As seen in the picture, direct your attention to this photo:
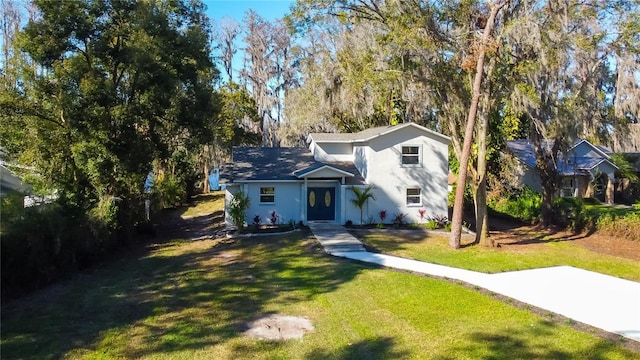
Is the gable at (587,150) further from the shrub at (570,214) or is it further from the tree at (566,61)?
the tree at (566,61)

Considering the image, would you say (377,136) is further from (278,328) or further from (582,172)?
(582,172)

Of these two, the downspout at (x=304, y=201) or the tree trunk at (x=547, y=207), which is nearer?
the downspout at (x=304, y=201)

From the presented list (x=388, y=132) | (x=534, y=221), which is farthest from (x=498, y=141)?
(x=388, y=132)

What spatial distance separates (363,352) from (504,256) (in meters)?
9.97

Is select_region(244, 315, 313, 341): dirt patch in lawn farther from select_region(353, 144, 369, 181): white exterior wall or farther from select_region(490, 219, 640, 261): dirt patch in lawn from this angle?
select_region(353, 144, 369, 181): white exterior wall

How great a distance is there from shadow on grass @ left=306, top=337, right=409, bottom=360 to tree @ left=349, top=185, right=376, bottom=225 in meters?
13.8

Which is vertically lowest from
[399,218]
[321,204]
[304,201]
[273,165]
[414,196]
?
[399,218]

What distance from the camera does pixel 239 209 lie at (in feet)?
62.5

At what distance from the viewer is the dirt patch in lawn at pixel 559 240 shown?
17.0 m

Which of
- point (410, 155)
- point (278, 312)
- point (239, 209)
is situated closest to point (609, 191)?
point (410, 155)

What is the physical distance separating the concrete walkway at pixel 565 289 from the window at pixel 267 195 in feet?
21.0

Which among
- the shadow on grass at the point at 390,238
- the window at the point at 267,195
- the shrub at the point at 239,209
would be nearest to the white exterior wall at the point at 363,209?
the shadow on grass at the point at 390,238

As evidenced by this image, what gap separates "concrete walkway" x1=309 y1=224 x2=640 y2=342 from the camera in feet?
28.0

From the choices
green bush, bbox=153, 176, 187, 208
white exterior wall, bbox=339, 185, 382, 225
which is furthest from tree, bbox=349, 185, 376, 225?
green bush, bbox=153, 176, 187, 208
